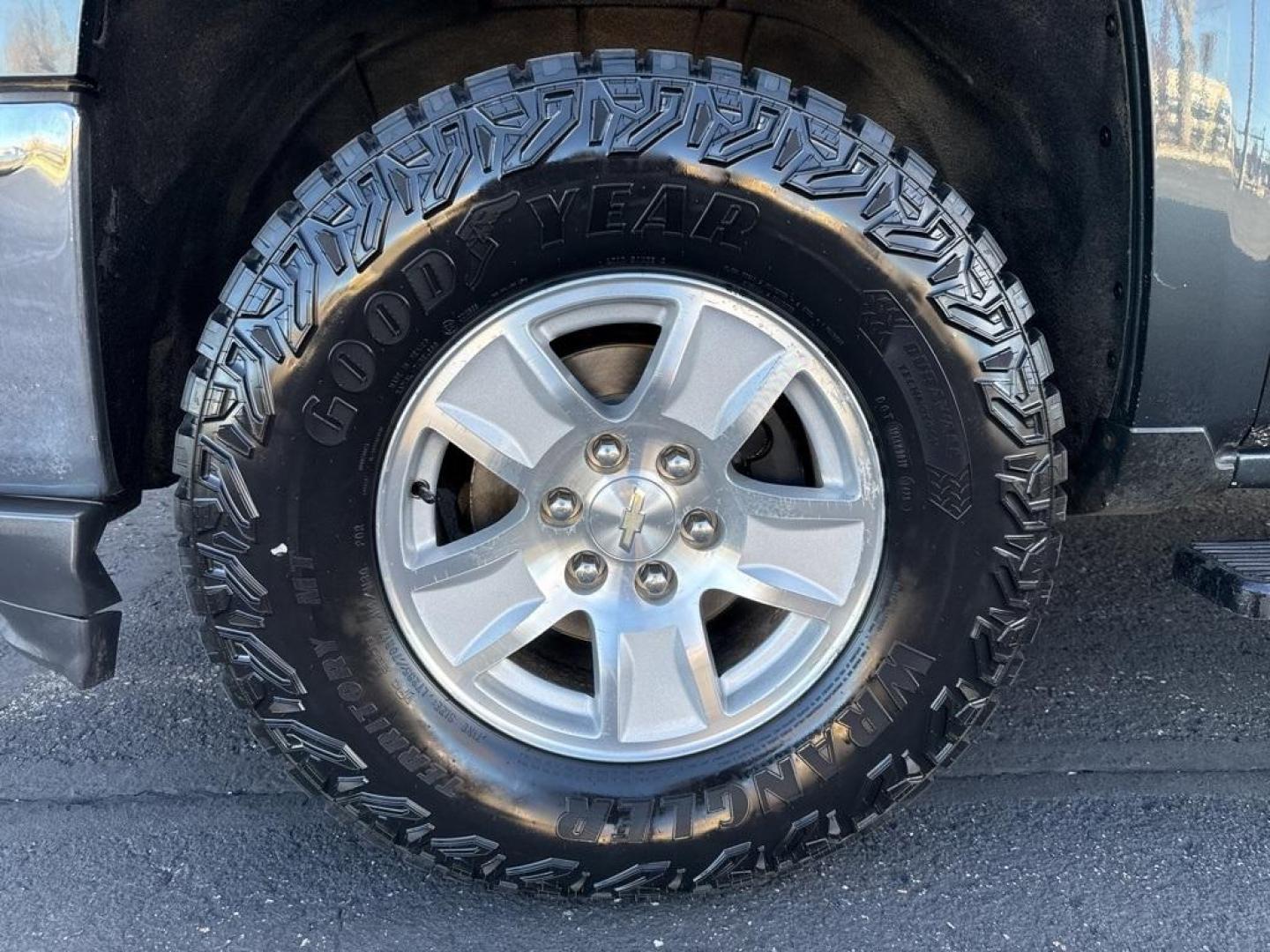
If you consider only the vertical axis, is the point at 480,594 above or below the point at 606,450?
below

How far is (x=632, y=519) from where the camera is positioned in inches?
68.3

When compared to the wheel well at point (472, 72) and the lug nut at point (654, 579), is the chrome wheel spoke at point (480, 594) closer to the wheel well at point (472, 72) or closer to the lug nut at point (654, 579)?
the lug nut at point (654, 579)

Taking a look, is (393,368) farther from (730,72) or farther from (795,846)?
Answer: (795,846)

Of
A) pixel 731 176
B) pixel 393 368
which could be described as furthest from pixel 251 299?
pixel 731 176

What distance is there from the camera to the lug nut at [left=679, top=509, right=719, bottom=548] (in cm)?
175

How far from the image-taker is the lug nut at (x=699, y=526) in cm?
175

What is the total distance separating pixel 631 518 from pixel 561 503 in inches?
4.6

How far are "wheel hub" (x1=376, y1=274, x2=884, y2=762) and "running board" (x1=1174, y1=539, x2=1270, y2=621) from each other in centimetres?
59

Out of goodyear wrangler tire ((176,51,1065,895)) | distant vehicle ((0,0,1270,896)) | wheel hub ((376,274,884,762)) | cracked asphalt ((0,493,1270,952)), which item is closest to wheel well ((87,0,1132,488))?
distant vehicle ((0,0,1270,896))

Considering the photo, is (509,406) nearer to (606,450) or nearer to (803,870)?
(606,450)

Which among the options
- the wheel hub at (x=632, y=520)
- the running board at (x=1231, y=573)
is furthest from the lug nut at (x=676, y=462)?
the running board at (x=1231, y=573)

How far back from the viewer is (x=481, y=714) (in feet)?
5.83

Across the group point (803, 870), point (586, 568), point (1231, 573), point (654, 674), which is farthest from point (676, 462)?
point (1231, 573)

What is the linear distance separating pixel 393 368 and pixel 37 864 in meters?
1.16
